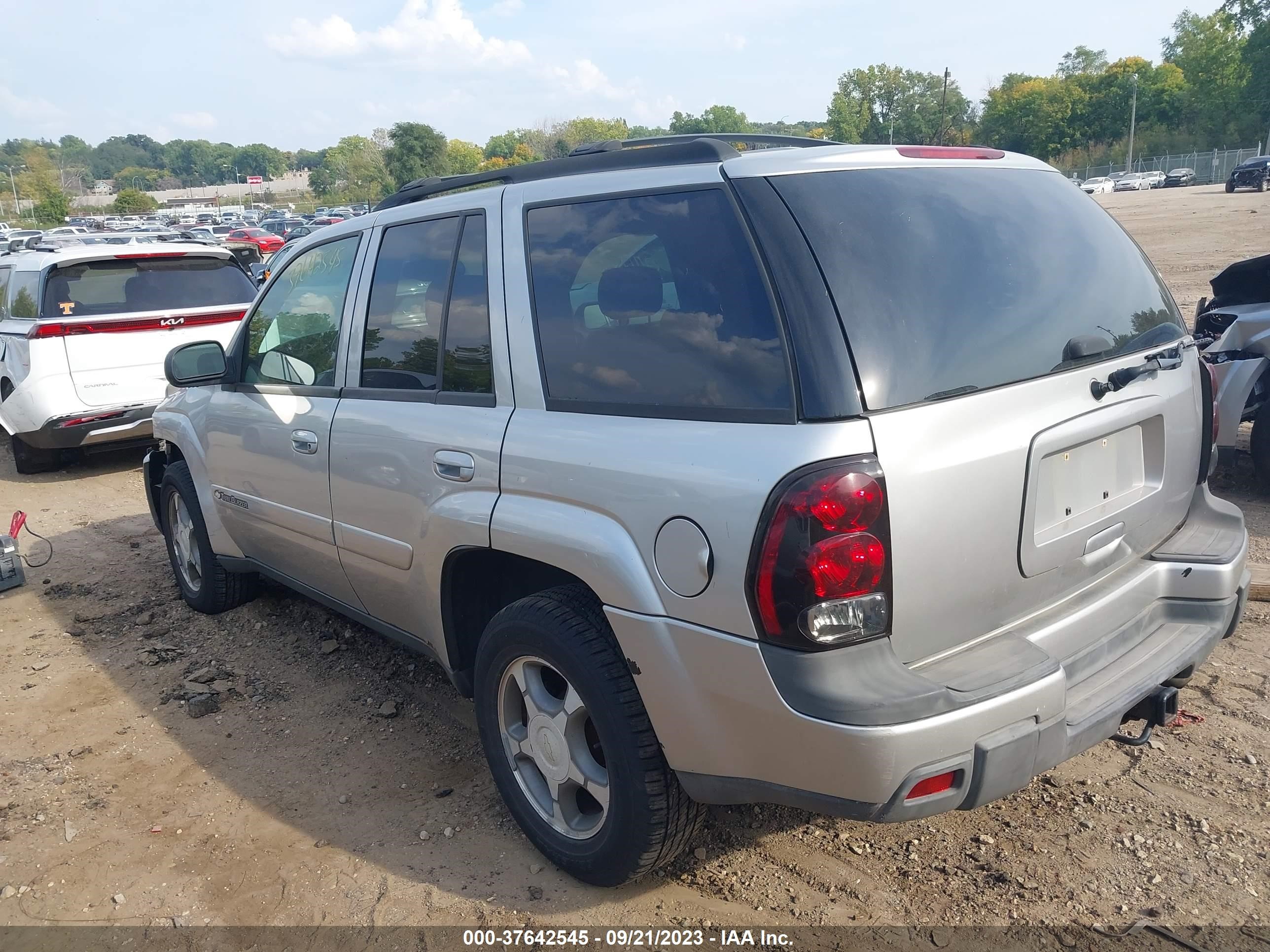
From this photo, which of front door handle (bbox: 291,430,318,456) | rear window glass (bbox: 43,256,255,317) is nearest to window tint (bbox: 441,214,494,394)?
front door handle (bbox: 291,430,318,456)

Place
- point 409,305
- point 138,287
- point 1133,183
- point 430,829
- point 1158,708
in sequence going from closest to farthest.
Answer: point 1158,708 < point 430,829 < point 409,305 < point 138,287 < point 1133,183

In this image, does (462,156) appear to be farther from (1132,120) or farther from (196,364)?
(196,364)

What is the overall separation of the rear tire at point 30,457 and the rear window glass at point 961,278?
806 centimetres

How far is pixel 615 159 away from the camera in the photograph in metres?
2.72

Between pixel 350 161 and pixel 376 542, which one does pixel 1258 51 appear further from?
pixel 376 542

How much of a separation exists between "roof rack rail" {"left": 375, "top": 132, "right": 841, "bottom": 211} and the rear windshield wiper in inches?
38.5

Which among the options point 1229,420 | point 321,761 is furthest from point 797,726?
point 1229,420

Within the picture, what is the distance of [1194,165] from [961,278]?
241 feet

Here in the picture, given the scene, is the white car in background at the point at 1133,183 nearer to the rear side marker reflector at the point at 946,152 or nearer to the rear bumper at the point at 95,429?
the rear bumper at the point at 95,429

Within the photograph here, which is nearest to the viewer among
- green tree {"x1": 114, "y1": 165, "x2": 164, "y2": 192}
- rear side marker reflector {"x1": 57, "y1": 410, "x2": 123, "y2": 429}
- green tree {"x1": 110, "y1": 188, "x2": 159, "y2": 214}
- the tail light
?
the tail light

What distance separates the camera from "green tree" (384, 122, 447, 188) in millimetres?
62875

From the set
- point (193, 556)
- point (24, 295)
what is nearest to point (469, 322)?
point (193, 556)

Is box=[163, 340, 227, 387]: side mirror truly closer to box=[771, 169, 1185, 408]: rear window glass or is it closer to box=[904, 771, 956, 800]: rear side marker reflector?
box=[771, 169, 1185, 408]: rear window glass

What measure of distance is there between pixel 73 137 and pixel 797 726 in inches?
9186
